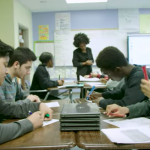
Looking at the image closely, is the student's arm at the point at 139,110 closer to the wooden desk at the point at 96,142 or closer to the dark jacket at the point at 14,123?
the wooden desk at the point at 96,142

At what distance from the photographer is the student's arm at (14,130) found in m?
0.78

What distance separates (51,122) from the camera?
1044mm

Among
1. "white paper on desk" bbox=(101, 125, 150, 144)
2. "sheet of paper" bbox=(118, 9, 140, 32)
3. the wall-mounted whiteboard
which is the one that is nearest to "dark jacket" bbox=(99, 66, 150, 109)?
"white paper on desk" bbox=(101, 125, 150, 144)

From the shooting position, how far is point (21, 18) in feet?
16.4

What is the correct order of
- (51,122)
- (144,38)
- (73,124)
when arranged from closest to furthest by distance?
1. (73,124)
2. (51,122)
3. (144,38)

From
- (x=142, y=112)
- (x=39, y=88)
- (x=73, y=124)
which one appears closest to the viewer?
(x=73, y=124)

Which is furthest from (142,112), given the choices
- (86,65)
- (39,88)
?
(86,65)

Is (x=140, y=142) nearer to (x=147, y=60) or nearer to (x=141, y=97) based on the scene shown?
(x=141, y=97)

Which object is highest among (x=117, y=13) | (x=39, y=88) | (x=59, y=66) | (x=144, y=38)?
(x=117, y=13)

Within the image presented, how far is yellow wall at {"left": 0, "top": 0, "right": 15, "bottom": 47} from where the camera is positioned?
4.54 metres

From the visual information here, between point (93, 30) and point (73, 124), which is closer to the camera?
point (73, 124)

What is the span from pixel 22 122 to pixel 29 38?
198 inches

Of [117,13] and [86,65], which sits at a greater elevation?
[117,13]

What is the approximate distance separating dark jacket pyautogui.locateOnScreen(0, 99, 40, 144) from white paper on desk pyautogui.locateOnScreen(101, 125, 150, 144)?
0.36m
